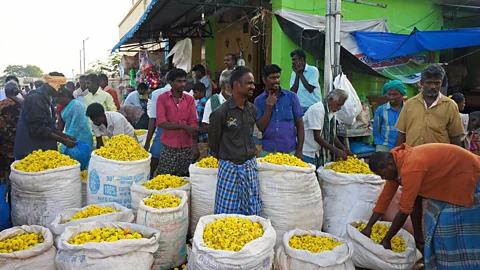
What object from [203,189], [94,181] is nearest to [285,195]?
[203,189]

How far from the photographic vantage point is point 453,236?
2.81 metres

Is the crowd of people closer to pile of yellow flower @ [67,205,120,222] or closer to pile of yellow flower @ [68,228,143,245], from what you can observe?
pile of yellow flower @ [68,228,143,245]

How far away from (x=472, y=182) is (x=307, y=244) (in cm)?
134

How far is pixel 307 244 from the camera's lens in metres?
3.12

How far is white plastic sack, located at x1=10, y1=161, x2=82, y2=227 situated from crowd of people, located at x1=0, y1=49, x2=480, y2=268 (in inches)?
27.1

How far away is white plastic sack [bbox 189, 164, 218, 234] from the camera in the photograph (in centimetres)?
370

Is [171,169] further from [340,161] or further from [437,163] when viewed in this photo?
[437,163]

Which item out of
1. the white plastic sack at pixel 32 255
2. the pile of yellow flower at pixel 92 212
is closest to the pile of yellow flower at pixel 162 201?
the pile of yellow flower at pixel 92 212

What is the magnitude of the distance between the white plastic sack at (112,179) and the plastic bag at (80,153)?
2.65 ft

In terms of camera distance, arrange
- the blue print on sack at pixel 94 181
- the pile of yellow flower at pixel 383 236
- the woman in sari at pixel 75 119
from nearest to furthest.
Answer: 1. the pile of yellow flower at pixel 383 236
2. the blue print on sack at pixel 94 181
3. the woman in sari at pixel 75 119

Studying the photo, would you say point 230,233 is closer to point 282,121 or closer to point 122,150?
point 282,121

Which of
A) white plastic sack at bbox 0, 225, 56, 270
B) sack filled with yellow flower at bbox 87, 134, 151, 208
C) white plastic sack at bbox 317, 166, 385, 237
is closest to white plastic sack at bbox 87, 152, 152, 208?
sack filled with yellow flower at bbox 87, 134, 151, 208

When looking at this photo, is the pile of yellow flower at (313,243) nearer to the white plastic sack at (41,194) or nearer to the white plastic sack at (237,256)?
the white plastic sack at (237,256)

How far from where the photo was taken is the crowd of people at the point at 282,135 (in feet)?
9.07
